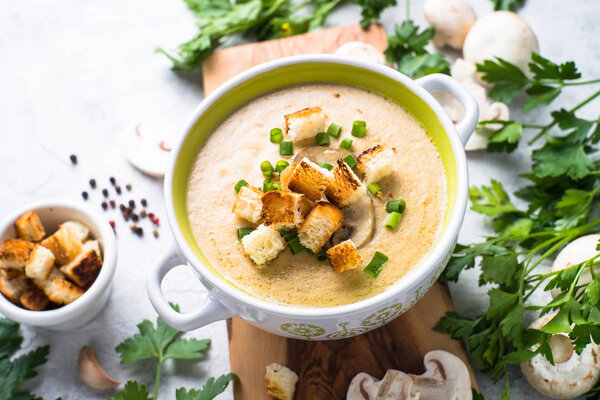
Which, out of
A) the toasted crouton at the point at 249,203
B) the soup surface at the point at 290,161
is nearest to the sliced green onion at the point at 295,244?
the soup surface at the point at 290,161

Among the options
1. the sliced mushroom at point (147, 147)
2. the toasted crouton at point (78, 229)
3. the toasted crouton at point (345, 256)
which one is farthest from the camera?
the sliced mushroom at point (147, 147)

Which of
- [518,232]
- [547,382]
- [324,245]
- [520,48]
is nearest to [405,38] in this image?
[520,48]

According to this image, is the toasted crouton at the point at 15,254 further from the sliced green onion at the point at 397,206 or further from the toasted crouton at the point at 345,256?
the sliced green onion at the point at 397,206

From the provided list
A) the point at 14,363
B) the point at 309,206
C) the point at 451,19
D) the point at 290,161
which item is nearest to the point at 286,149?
the point at 290,161

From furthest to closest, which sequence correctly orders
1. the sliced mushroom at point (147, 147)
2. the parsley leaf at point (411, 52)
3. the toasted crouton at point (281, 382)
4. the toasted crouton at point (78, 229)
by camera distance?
the sliced mushroom at point (147, 147) < the parsley leaf at point (411, 52) < the toasted crouton at point (78, 229) < the toasted crouton at point (281, 382)

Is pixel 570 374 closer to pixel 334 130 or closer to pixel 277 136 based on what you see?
pixel 334 130

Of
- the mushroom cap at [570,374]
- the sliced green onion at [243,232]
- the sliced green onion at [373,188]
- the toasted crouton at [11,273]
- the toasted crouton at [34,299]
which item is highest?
the sliced green onion at [373,188]

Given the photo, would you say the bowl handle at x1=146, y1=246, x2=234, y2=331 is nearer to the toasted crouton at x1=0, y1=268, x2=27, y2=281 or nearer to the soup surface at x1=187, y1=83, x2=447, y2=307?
the soup surface at x1=187, y1=83, x2=447, y2=307
